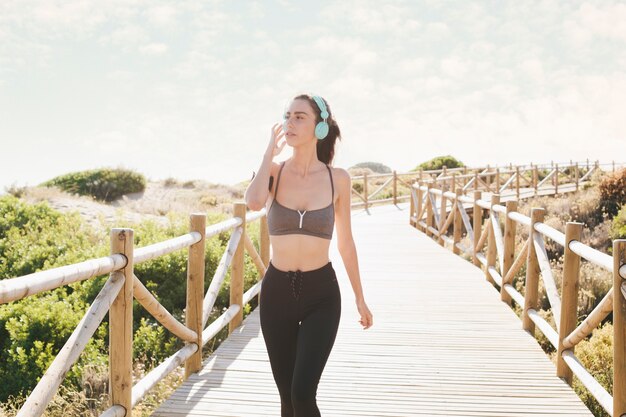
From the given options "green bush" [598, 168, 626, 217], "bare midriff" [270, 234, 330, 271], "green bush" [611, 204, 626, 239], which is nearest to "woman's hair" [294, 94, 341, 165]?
"bare midriff" [270, 234, 330, 271]

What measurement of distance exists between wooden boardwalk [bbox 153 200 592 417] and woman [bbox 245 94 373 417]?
137cm

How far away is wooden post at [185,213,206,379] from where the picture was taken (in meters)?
4.68

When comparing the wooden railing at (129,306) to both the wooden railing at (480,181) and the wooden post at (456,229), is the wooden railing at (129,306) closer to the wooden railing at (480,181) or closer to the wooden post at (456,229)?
the wooden post at (456,229)

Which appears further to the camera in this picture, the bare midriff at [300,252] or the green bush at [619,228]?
the green bush at [619,228]

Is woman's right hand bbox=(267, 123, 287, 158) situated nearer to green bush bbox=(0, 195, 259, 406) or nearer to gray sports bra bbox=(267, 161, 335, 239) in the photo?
gray sports bra bbox=(267, 161, 335, 239)

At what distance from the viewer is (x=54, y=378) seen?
2531 millimetres

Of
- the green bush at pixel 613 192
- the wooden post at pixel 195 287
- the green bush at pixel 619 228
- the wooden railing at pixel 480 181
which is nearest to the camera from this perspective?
the wooden post at pixel 195 287

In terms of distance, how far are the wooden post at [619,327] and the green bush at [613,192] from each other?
15.9 metres

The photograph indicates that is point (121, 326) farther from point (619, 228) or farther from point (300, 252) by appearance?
point (619, 228)

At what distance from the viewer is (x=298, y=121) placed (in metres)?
3.02

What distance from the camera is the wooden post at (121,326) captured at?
10.6 ft

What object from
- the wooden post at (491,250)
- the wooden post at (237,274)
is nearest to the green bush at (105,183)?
the wooden post at (491,250)

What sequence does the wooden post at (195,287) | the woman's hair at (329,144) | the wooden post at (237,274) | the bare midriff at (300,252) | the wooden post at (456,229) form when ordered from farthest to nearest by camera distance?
the wooden post at (456,229)
the wooden post at (237,274)
the wooden post at (195,287)
the woman's hair at (329,144)
the bare midriff at (300,252)

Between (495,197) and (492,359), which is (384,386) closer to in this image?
(492,359)
